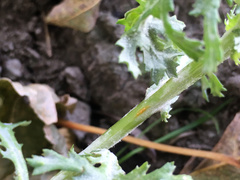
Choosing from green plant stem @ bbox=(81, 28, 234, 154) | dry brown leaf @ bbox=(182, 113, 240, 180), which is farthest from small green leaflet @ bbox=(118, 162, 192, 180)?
dry brown leaf @ bbox=(182, 113, 240, 180)

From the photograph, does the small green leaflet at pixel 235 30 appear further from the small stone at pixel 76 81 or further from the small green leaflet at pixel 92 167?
the small stone at pixel 76 81

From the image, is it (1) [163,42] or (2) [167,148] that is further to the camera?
(2) [167,148]

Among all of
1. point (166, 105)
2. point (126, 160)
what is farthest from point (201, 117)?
point (166, 105)

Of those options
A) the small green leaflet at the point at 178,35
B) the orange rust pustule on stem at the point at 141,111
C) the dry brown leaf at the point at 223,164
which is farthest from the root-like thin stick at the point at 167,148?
the small green leaflet at the point at 178,35

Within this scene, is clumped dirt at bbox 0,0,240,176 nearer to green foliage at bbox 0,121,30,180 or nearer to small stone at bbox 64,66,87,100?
small stone at bbox 64,66,87,100

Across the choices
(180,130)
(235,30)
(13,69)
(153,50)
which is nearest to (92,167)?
(153,50)

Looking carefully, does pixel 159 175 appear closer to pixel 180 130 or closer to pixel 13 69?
pixel 180 130
